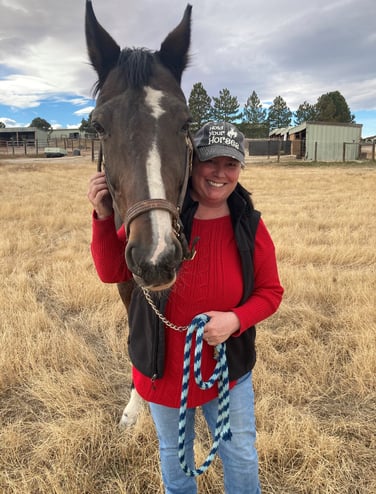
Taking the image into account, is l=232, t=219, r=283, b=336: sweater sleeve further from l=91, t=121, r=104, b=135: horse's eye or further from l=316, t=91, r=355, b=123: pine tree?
l=316, t=91, r=355, b=123: pine tree

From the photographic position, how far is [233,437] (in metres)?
1.73

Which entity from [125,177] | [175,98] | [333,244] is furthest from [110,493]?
[333,244]

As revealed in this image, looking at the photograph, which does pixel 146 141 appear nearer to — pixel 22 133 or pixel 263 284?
pixel 263 284

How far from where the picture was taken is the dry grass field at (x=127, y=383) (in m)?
2.35

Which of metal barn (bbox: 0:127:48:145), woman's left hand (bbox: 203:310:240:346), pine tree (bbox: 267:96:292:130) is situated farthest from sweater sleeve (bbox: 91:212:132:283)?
pine tree (bbox: 267:96:292:130)

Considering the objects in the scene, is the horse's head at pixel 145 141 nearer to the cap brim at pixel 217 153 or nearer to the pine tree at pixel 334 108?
the cap brim at pixel 217 153

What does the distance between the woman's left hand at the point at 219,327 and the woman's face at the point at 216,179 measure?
550 mm

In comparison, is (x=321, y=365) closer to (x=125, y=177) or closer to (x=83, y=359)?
(x=83, y=359)

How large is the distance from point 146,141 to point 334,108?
65.7 m

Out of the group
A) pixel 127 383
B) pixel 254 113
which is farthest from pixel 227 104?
pixel 127 383

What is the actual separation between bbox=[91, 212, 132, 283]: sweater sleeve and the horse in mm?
93

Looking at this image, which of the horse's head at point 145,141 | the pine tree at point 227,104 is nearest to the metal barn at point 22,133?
the pine tree at point 227,104

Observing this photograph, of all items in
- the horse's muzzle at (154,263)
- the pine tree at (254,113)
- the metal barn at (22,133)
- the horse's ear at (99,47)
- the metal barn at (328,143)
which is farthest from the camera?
the pine tree at (254,113)

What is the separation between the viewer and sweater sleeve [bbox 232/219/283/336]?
69.5 inches
